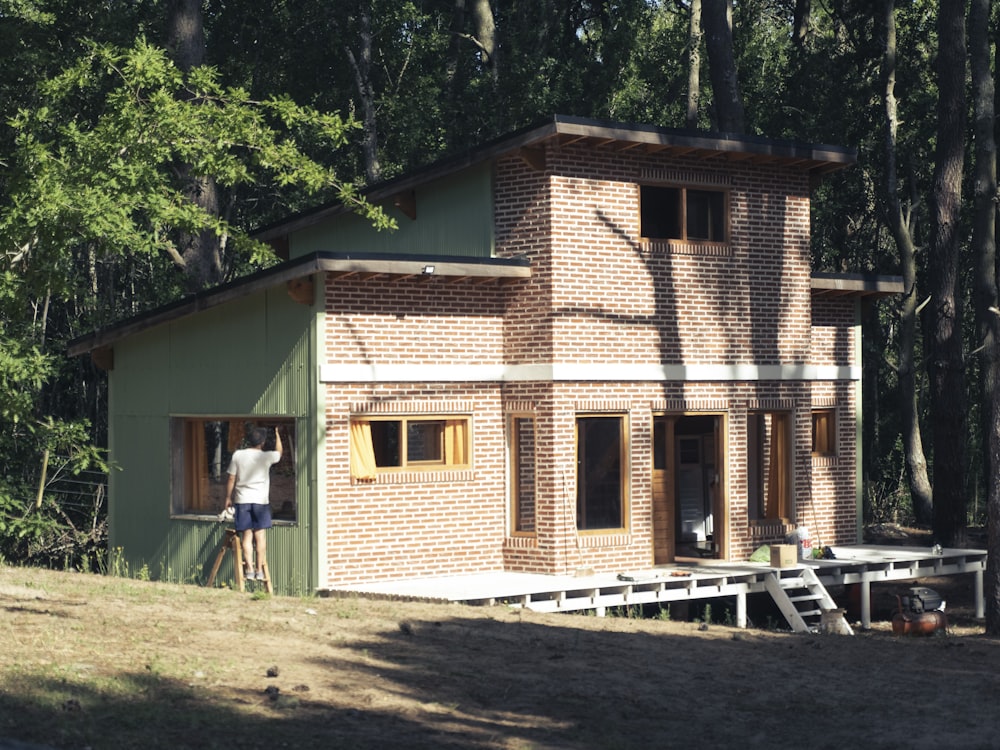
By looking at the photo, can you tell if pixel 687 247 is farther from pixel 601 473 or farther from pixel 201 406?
pixel 201 406

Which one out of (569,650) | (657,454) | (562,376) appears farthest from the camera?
(657,454)

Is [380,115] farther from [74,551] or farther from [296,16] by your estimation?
[74,551]

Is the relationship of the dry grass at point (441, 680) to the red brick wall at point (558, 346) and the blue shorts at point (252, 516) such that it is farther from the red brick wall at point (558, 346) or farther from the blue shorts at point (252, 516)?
the red brick wall at point (558, 346)

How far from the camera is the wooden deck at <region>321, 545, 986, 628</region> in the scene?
1847 cm

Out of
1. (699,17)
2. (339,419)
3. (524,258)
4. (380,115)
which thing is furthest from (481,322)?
(699,17)

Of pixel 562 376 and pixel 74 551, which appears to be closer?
pixel 562 376

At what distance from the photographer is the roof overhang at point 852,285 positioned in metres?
23.3

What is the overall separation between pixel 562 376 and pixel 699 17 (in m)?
20.4

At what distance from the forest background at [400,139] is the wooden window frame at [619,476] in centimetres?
404

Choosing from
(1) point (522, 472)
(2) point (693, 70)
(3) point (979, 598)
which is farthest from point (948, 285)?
(1) point (522, 472)

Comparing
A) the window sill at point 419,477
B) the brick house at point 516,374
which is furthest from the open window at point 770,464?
the window sill at point 419,477

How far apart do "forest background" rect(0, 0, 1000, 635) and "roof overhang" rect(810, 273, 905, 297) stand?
4.74m

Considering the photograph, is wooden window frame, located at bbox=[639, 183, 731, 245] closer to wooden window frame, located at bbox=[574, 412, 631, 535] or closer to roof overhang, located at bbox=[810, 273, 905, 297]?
roof overhang, located at bbox=[810, 273, 905, 297]

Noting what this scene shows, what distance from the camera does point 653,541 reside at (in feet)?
70.0
